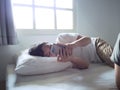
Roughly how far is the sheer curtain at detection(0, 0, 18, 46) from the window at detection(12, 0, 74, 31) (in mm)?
202

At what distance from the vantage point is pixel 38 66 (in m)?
1.26

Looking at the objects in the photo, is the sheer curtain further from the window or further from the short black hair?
the short black hair

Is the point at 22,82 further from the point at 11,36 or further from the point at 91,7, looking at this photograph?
the point at 91,7

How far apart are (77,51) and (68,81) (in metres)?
0.58

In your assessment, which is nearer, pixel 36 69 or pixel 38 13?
pixel 36 69

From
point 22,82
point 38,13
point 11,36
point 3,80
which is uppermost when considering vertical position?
point 38,13

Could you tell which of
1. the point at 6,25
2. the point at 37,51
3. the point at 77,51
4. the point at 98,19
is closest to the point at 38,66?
the point at 37,51

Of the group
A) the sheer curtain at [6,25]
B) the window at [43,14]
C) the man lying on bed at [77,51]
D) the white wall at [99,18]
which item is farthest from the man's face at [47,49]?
the white wall at [99,18]

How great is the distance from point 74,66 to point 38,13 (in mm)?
952

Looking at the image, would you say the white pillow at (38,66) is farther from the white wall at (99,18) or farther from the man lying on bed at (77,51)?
the white wall at (99,18)

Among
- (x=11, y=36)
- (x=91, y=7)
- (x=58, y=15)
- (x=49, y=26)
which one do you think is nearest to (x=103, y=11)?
(x=91, y=7)

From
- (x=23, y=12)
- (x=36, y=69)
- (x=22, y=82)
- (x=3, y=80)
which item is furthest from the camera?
(x=23, y=12)

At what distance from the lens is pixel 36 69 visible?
4.09 feet

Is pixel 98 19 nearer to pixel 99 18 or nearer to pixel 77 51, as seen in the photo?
pixel 99 18
